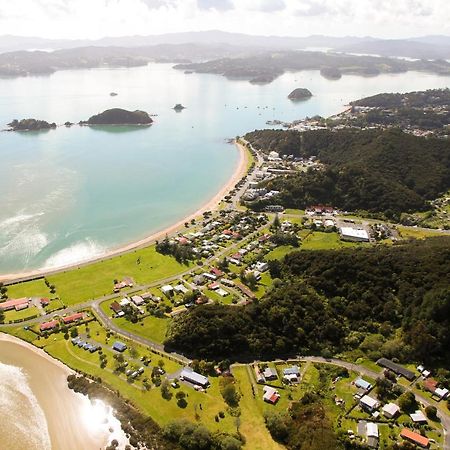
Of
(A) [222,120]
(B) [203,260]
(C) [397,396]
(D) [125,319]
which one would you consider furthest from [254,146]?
(C) [397,396]

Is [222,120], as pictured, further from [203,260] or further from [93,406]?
[93,406]

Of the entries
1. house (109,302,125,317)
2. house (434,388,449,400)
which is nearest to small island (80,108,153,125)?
house (109,302,125,317)

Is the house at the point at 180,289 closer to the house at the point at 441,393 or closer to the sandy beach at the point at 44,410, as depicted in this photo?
the sandy beach at the point at 44,410

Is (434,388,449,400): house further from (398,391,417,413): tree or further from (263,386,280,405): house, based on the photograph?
(263,386,280,405): house

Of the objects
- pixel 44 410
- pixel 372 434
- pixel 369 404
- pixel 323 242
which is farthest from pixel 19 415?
pixel 323 242

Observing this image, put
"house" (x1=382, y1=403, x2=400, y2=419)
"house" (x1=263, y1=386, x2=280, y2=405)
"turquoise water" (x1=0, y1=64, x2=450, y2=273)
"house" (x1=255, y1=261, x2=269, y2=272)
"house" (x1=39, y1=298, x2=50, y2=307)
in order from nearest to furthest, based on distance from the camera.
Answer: "house" (x1=382, y1=403, x2=400, y2=419)
"house" (x1=263, y1=386, x2=280, y2=405)
"house" (x1=39, y1=298, x2=50, y2=307)
"house" (x1=255, y1=261, x2=269, y2=272)
"turquoise water" (x1=0, y1=64, x2=450, y2=273)

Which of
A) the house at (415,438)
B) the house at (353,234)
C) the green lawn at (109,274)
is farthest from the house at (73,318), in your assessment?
the house at (353,234)
